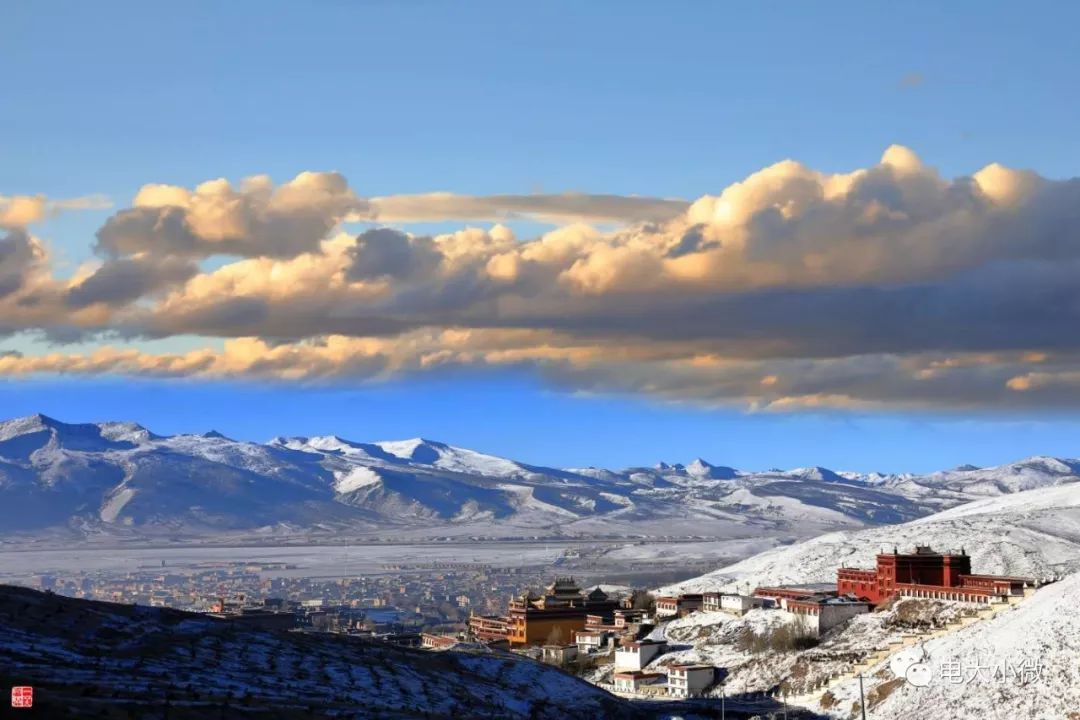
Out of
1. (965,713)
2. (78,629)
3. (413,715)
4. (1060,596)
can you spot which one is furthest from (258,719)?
(1060,596)

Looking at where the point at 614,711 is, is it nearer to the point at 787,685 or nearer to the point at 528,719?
the point at 528,719

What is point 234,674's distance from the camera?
490ft

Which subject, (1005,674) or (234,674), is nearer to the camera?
(234,674)

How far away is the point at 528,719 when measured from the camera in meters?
Result: 162

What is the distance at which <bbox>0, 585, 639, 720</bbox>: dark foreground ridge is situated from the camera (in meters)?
122

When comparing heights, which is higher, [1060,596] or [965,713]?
[1060,596]

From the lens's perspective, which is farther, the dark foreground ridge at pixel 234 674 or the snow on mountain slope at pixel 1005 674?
the snow on mountain slope at pixel 1005 674

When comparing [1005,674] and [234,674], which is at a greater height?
[1005,674]

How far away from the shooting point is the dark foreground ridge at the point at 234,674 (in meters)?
122

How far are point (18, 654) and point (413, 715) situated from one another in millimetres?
34591

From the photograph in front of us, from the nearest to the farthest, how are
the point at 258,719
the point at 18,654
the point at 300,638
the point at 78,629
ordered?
the point at 258,719 → the point at 18,654 → the point at 78,629 → the point at 300,638

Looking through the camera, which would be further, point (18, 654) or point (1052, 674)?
point (1052, 674)

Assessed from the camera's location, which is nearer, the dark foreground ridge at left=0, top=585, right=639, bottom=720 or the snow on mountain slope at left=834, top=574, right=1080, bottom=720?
the dark foreground ridge at left=0, top=585, right=639, bottom=720

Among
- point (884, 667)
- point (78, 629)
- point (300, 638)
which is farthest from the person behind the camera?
point (884, 667)
